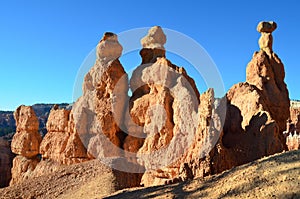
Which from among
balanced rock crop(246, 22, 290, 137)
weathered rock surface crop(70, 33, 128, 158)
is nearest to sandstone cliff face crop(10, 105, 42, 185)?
weathered rock surface crop(70, 33, 128, 158)

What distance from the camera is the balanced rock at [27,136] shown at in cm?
2066

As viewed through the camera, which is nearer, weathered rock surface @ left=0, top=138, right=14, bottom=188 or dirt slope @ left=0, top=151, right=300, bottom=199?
dirt slope @ left=0, top=151, right=300, bottom=199

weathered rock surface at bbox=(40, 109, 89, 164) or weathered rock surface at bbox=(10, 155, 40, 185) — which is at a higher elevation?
weathered rock surface at bbox=(40, 109, 89, 164)

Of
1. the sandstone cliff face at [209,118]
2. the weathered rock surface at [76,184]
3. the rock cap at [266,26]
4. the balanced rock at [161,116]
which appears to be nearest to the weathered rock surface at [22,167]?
the balanced rock at [161,116]

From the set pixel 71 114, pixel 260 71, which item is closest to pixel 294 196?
pixel 260 71

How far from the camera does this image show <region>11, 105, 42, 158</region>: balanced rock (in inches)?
813

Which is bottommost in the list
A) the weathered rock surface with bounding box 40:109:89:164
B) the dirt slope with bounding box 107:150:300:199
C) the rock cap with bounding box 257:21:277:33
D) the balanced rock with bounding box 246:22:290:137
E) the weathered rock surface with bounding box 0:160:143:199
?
the weathered rock surface with bounding box 0:160:143:199

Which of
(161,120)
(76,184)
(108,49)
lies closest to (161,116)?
(161,120)

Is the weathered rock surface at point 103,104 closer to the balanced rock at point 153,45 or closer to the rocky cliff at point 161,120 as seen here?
the rocky cliff at point 161,120

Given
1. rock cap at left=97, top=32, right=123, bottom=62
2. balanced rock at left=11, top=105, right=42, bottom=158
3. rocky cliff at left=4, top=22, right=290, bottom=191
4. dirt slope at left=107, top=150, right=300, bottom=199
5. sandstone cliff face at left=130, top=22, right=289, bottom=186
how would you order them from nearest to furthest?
1. dirt slope at left=107, top=150, right=300, bottom=199
2. sandstone cliff face at left=130, top=22, right=289, bottom=186
3. rocky cliff at left=4, top=22, right=290, bottom=191
4. rock cap at left=97, top=32, right=123, bottom=62
5. balanced rock at left=11, top=105, right=42, bottom=158

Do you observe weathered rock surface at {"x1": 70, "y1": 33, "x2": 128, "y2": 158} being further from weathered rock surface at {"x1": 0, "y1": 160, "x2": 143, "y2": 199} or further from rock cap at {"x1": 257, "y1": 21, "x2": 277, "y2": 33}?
rock cap at {"x1": 257, "y1": 21, "x2": 277, "y2": 33}

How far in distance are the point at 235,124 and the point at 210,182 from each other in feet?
14.5

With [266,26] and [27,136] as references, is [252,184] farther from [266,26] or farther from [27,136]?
[27,136]

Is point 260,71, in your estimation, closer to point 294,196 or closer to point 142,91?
point 142,91
